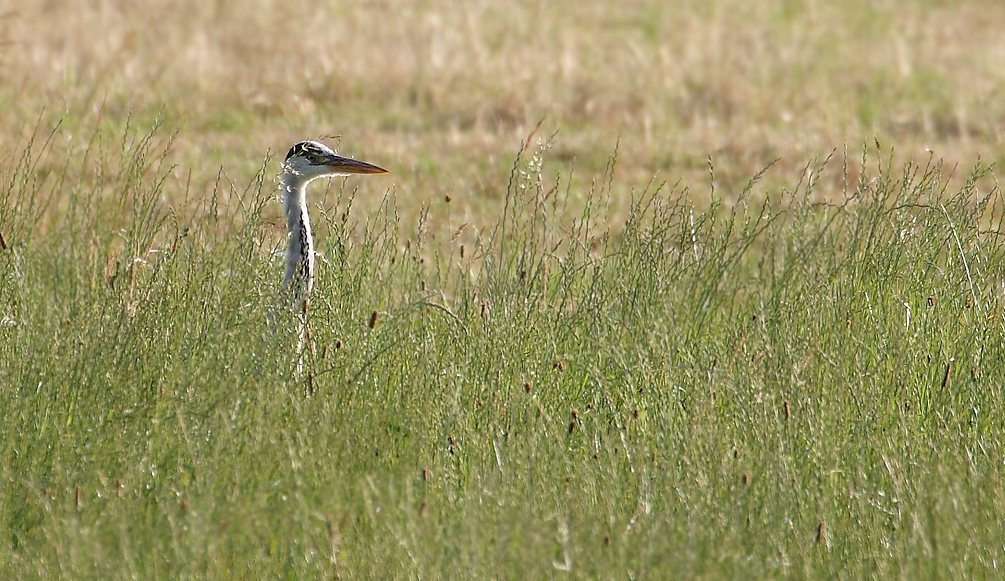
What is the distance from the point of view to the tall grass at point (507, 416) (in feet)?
13.8

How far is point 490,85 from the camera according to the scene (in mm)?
12336

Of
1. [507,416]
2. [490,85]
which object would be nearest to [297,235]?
[507,416]

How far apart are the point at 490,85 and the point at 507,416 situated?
24.9ft

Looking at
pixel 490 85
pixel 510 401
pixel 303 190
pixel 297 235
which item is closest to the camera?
pixel 510 401

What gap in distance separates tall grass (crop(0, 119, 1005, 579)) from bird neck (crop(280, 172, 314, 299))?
0.11 m

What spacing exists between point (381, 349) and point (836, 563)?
1635 mm

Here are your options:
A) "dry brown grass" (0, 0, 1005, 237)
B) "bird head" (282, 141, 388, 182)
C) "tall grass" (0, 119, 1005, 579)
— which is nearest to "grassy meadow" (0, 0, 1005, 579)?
"tall grass" (0, 119, 1005, 579)

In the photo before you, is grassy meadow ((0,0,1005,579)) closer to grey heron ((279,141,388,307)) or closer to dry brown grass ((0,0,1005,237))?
grey heron ((279,141,388,307))

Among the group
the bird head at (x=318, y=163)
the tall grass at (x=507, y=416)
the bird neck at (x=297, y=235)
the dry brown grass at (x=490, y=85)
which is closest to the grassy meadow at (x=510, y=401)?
the tall grass at (x=507, y=416)

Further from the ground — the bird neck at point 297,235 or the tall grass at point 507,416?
the bird neck at point 297,235

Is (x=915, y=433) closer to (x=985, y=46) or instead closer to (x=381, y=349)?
(x=381, y=349)

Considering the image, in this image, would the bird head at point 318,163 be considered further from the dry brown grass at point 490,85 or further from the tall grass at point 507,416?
the dry brown grass at point 490,85

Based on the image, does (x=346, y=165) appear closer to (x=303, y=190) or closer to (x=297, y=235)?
(x=303, y=190)

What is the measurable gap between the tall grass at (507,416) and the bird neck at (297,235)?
11 centimetres
